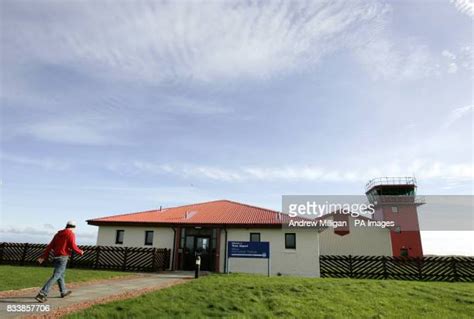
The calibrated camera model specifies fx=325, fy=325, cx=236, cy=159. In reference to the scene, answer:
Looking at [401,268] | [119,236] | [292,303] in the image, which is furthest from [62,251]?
[401,268]

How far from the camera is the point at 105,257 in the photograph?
18828 millimetres

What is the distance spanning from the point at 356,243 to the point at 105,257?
899 inches

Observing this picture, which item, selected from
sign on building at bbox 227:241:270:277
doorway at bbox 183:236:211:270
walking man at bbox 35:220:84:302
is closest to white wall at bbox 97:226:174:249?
doorway at bbox 183:236:211:270

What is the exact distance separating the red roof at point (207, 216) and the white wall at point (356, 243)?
11.4m

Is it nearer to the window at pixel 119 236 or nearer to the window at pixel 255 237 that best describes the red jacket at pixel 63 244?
the window at pixel 255 237

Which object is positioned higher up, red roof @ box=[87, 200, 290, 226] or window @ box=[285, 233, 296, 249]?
red roof @ box=[87, 200, 290, 226]

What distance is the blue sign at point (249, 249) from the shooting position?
16.2 meters

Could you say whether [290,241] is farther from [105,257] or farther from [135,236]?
[105,257]

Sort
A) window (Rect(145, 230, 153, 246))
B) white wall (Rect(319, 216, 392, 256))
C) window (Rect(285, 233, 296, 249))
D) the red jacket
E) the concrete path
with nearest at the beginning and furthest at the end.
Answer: the concrete path < the red jacket < window (Rect(285, 233, 296, 249)) < window (Rect(145, 230, 153, 246)) < white wall (Rect(319, 216, 392, 256))

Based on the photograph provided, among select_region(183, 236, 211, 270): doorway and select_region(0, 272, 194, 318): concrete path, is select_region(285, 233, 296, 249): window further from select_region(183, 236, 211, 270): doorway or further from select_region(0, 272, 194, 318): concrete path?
select_region(0, 272, 194, 318): concrete path

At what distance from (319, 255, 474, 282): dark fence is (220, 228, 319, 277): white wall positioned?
1.03 m

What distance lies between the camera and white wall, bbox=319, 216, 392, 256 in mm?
30938

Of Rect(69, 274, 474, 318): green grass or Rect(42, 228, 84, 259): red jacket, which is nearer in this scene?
Rect(69, 274, 474, 318): green grass

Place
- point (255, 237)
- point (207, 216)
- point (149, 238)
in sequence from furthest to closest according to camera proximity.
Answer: point (207, 216)
point (149, 238)
point (255, 237)
